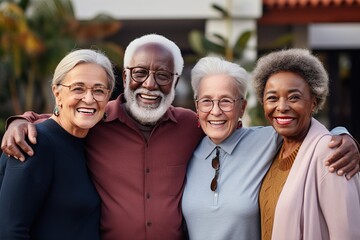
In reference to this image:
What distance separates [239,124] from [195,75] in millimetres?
429

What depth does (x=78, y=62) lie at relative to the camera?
11.0 feet

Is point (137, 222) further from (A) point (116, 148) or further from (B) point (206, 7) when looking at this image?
(B) point (206, 7)

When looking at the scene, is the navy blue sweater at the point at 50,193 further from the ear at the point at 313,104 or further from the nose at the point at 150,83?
the ear at the point at 313,104

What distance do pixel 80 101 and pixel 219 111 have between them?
2.76 ft

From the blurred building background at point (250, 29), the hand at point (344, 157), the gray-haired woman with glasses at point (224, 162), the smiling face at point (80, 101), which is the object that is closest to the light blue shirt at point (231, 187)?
the gray-haired woman with glasses at point (224, 162)

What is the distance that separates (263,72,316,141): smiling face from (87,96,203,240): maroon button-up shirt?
74cm

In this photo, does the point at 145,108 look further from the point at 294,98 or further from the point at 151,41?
the point at 294,98

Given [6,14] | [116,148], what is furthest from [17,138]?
[6,14]

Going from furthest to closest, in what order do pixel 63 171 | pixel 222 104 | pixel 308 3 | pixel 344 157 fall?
pixel 308 3
pixel 222 104
pixel 63 171
pixel 344 157

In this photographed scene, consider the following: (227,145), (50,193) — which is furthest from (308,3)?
(50,193)

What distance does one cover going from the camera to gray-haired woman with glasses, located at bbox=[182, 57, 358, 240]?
3.46 meters

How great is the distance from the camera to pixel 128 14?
441 inches

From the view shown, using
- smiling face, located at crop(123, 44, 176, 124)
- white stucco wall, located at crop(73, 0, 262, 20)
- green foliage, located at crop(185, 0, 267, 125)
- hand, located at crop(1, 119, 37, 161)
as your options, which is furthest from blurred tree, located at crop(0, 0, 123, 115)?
hand, located at crop(1, 119, 37, 161)

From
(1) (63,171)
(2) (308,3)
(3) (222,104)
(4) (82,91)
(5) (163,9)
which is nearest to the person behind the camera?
(1) (63,171)
